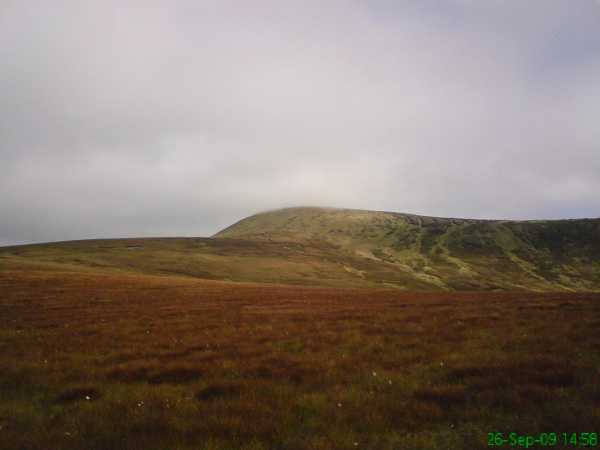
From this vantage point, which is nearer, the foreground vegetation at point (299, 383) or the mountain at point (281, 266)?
the foreground vegetation at point (299, 383)

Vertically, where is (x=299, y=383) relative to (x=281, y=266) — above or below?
above

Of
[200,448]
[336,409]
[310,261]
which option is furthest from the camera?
[310,261]

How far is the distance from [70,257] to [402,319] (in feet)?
390

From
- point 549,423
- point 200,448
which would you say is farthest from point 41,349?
point 549,423

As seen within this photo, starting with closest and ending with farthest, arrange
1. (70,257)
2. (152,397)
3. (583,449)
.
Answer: (583,449) < (152,397) < (70,257)

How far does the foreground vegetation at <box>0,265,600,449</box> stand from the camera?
7320 mm

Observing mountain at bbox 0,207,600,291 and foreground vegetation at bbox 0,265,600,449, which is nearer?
foreground vegetation at bbox 0,265,600,449

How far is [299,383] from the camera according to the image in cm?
1061

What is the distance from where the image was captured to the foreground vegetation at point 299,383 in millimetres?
7320

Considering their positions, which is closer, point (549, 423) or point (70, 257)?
point (549, 423)

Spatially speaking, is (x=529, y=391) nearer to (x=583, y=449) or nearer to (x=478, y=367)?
(x=478, y=367)

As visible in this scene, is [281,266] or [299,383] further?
[281,266]

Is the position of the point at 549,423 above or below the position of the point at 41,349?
above

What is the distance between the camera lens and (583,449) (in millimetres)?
6273
